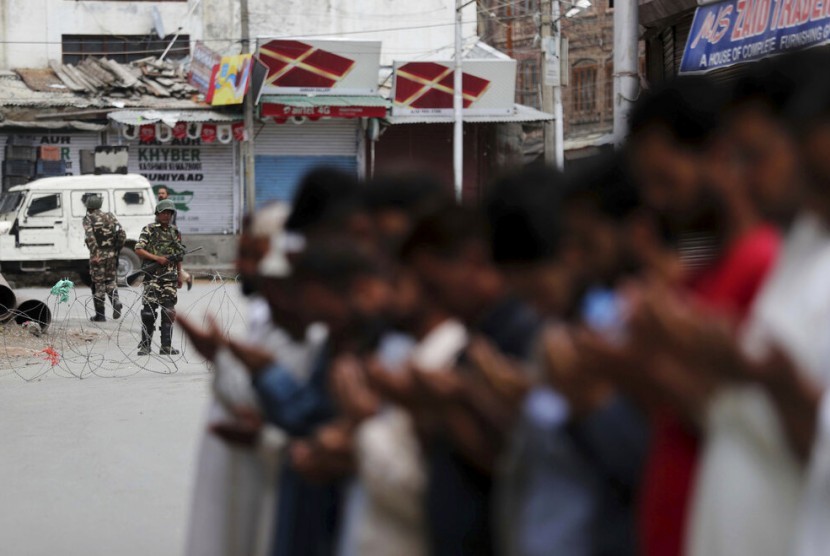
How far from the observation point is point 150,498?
23.8ft

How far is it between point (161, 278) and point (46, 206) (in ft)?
36.0

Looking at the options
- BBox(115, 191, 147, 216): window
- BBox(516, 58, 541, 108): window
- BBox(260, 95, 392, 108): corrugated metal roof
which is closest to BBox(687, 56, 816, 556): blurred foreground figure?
BBox(115, 191, 147, 216): window

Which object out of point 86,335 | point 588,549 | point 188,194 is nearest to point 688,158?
point 588,549

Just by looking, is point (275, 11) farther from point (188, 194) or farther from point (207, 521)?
point (207, 521)

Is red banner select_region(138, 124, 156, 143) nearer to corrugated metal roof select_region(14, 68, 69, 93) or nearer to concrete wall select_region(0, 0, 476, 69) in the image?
corrugated metal roof select_region(14, 68, 69, 93)

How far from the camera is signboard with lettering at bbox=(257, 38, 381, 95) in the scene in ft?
93.3

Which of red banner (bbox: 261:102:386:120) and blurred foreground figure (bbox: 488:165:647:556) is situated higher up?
red banner (bbox: 261:102:386:120)

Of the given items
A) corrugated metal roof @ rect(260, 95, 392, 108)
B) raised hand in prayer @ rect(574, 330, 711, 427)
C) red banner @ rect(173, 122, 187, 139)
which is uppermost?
corrugated metal roof @ rect(260, 95, 392, 108)

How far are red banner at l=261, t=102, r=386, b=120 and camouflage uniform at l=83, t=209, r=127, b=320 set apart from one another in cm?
1142

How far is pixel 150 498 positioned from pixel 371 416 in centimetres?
478

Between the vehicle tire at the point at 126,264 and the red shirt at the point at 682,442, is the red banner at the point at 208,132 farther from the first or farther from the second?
the red shirt at the point at 682,442

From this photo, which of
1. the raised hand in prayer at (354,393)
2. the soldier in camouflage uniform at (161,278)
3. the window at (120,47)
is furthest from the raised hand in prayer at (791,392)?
the window at (120,47)

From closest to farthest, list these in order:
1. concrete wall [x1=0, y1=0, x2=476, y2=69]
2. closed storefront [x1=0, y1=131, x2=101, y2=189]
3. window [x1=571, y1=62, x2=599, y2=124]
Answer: closed storefront [x1=0, y1=131, x2=101, y2=189], concrete wall [x1=0, y1=0, x2=476, y2=69], window [x1=571, y1=62, x2=599, y2=124]

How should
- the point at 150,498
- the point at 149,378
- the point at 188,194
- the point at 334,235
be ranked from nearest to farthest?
1. the point at 334,235
2. the point at 150,498
3. the point at 149,378
4. the point at 188,194
